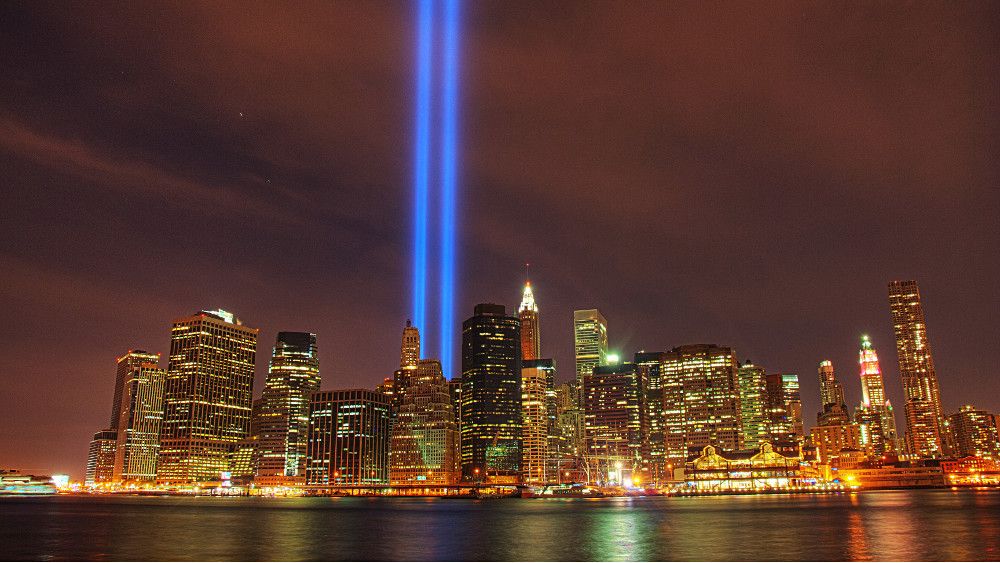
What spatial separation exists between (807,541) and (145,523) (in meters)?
92.0

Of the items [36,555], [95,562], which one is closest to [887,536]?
[95,562]

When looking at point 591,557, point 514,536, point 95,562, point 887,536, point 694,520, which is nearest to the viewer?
point 95,562

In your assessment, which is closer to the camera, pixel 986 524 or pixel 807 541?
pixel 807 541

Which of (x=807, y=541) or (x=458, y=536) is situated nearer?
(x=807, y=541)

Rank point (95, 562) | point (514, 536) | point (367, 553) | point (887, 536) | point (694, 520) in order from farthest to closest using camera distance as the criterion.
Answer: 1. point (694, 520)
2. point (514, 536)
3. point (887, 536)
4. point (367, 553)
5. point (95, 562)

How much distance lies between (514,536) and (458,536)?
281 inches

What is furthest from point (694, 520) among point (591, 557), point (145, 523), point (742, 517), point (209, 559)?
point (145, 523)

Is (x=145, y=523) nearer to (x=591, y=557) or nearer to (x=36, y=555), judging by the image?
(x=36, y=555)

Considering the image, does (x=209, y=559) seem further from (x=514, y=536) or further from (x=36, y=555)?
(x=514, y=536)

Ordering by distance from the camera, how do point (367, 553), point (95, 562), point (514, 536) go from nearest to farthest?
point (95, 562), point (367, 553), point (514, 536)

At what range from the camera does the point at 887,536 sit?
81.5 metres

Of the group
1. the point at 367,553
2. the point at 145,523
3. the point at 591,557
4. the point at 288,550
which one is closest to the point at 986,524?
the point at 591,557

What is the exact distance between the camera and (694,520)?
11544cm

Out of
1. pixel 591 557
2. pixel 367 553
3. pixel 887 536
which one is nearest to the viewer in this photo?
pixel 591 557
